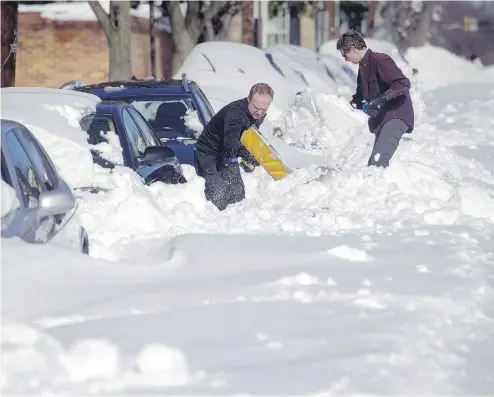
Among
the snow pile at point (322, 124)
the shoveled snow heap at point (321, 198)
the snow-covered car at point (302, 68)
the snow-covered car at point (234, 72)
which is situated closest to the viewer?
the shoveled snow heap at point (321, 198)

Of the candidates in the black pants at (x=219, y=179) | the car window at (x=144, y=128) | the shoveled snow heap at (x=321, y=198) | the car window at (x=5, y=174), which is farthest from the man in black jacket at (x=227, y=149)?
the car window at (x=5, y=174)

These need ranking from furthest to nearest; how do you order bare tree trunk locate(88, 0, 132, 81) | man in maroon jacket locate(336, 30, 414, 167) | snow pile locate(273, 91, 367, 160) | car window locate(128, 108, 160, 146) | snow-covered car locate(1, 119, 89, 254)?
bare tree trunk locate(88, 0, 132, 81), snow pile locate(273, 91, 367, 160), man in maroon jacket locate(336, 30, 414, 167), car window locate(128, 108, 160, 146), snow-covered car locate(1, 119, 89, 254)

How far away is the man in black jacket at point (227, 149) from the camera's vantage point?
364 inches

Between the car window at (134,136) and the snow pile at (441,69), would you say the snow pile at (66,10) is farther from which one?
the car window at (134,136)

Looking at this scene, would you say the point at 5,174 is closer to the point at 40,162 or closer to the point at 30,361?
the point at 40,162

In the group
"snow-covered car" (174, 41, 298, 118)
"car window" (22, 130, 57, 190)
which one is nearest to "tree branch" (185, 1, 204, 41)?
"snow-covered car" (174, 41, 298, 118)

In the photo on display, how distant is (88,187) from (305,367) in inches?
124

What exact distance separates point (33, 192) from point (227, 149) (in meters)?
3.85

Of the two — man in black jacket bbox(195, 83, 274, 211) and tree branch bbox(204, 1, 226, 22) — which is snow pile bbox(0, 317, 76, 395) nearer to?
man in black jacket bbox(195, 83, 274, 211)

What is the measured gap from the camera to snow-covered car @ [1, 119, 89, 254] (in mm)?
5320

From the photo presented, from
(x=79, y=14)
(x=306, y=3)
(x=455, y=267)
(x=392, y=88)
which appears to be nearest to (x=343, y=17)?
(x=306, y=3)

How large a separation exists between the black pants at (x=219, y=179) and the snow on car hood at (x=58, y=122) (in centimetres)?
160

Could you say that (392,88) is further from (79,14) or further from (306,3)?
(306,3)

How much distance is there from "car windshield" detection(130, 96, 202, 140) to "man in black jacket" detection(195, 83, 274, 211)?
3.41 feet
